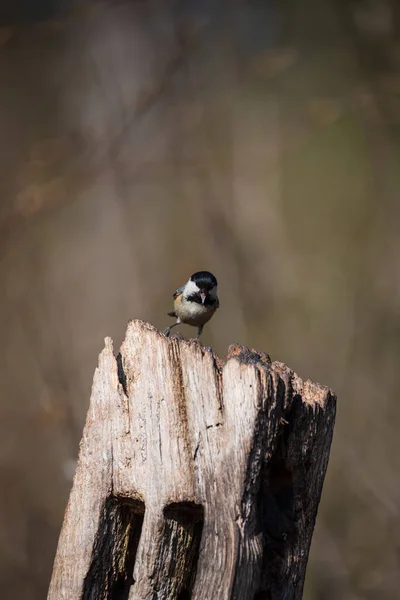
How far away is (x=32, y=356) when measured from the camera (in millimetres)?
4258

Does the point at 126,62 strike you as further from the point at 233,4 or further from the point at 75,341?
the point at 75,341

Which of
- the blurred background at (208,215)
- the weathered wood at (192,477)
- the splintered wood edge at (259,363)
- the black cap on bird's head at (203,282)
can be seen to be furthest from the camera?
the blurred background at (208,215)

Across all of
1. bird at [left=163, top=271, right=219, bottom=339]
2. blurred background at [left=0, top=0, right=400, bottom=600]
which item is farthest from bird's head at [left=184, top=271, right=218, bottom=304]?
blurred background at [left=0, top=0, right=400, bottom=600]

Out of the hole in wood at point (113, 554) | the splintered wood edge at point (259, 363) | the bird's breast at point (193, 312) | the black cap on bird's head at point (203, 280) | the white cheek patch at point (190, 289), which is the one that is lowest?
the hole in wood at point (113, 554)

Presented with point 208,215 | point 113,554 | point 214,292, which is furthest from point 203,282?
point 113,554

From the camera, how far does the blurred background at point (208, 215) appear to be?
4309 millimetres

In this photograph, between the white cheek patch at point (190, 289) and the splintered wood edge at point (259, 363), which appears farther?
the white cheek patch at point (190, 289)

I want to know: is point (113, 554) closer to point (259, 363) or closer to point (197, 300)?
point (259, 363)

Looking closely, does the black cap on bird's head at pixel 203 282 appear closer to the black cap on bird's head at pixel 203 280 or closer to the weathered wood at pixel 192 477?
the black cap on bird's head at pixel 203 280

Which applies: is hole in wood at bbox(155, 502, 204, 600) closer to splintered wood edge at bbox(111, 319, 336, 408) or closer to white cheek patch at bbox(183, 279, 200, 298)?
splintered wood edge at bbox(111, 319, 336, 408)

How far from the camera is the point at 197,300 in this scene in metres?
3.83

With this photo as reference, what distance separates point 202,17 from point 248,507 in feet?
12.3

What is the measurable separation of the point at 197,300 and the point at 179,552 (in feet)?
7.32

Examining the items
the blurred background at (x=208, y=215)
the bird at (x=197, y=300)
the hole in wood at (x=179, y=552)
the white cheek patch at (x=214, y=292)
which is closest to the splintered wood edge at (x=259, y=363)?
the hole in wood at (x=179, y=552)
